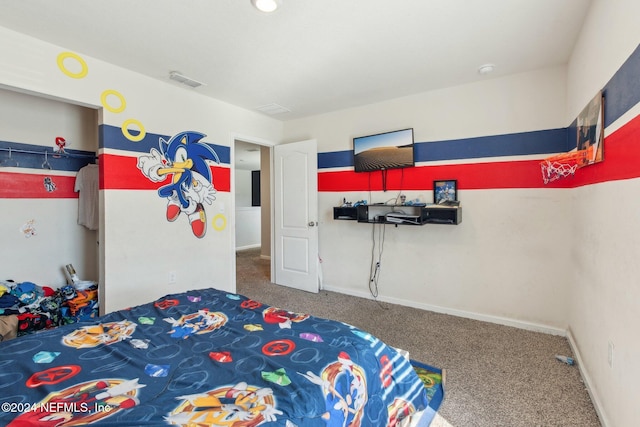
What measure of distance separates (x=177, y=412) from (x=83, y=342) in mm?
802

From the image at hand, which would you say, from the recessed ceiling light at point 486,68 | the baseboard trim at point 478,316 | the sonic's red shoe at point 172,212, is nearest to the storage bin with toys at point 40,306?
the sonic's red shoe at point 172,212

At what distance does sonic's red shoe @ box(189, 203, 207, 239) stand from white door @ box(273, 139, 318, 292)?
121cm

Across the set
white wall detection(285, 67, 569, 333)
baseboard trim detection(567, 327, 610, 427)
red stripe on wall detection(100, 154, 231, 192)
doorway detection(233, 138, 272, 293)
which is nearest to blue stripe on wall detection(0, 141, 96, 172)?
red stripe on wall detection(100, 154, 231, 192)

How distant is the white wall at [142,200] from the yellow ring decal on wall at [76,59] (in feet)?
0.09

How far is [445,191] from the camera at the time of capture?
10.7 ft

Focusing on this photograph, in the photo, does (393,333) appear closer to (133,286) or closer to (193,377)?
(193,377)

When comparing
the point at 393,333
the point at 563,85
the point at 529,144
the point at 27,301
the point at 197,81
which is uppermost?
the point at 197,81

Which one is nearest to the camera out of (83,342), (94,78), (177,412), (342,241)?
(177,412)

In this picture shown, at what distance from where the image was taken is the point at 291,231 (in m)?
4.29

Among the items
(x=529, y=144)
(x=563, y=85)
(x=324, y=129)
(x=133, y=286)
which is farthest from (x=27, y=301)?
(x=563, y=85)

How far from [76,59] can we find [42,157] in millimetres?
1205

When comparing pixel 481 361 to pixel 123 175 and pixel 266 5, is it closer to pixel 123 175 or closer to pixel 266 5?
pixel 266 5

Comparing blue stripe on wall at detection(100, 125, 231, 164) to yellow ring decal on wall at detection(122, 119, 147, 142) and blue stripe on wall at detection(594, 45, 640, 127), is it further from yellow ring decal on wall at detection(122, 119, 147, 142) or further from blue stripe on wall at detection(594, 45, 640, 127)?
blue stripe on wall at detection(594, 45, 640, 127)

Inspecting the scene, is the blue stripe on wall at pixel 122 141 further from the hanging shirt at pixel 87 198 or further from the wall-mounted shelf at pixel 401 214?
the wall-mounted shelf at pixel 401 214
